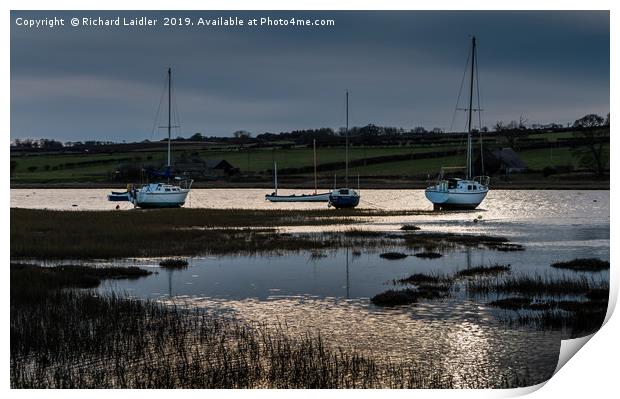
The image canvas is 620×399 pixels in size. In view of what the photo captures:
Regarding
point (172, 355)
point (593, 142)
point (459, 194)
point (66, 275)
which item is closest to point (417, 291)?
point (172, 355)

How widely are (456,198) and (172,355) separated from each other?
70716 millimetres

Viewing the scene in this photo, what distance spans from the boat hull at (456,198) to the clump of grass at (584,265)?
162 feet

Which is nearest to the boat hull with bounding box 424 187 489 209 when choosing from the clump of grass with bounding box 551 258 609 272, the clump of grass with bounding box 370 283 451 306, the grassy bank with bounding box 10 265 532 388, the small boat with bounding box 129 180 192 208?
the small boat with bounding box 129 180 192 208

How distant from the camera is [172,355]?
70.8 ft

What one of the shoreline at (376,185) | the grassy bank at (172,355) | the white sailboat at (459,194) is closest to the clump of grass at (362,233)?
the grassy bank at (172,355)

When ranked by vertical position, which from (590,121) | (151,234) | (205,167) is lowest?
(151,234)

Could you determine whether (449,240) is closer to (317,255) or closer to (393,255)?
(393,255)

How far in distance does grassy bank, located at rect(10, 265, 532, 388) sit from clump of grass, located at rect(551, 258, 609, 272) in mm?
18198

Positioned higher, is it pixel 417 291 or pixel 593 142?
pixel 593 142

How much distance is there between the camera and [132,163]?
189 meters

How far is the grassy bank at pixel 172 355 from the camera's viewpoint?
65.0 feet

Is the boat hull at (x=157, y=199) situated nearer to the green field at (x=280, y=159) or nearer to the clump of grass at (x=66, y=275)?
the clump of grass at (x=66, y=275)

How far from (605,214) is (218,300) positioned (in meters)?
59.0
